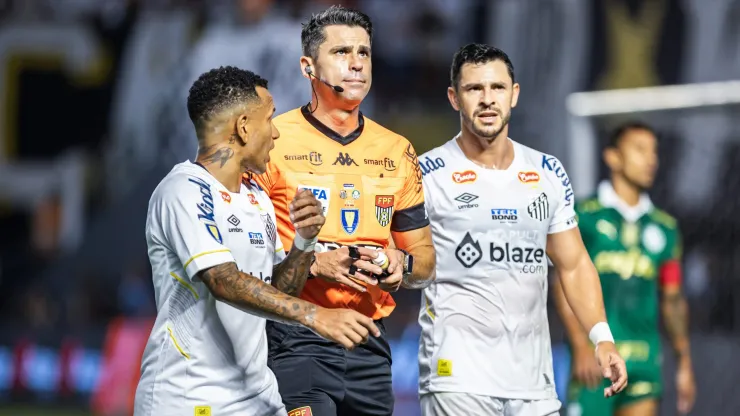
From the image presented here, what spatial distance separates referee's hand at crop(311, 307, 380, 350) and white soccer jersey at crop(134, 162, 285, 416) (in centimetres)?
43

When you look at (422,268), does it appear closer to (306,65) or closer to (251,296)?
(306,65)

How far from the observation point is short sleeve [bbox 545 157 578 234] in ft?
21.4

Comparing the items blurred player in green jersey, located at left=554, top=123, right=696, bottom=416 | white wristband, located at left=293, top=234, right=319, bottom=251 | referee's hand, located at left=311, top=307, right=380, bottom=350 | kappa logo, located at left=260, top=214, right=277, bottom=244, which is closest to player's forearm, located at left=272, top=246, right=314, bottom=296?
white wristband, located at left=293, top=234, right=319, bottom=251

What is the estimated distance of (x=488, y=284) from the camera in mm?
6301

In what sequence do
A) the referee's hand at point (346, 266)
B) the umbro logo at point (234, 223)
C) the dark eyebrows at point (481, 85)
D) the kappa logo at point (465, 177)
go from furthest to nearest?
the kappa logo at point (465, 177), the dark eyebrows at point (481, 85), the referee's hand at point (346, 266), the umbro logo at point (234, 223)

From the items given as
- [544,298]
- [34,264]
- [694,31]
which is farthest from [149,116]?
[544,298]

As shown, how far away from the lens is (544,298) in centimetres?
645

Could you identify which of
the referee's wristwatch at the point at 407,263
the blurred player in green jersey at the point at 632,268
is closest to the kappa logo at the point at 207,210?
the referee's wristwatch at the point at 407,263

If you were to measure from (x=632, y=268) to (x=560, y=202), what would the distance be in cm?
221

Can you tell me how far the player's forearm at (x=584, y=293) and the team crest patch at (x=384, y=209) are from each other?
1.17m

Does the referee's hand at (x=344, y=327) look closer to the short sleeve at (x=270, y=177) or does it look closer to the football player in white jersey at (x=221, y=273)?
the football player in white jersey at (x=221, y=273)

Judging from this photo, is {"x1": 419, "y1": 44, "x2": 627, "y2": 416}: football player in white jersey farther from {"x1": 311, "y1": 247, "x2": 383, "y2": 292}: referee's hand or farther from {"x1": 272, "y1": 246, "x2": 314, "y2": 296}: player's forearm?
{"x1": 272, "y1": 246, "x2": 314, "y2": 296}: player's forearm

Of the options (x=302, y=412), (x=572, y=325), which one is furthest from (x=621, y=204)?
(x=302, y=412)

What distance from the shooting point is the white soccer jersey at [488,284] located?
20.6 ft
